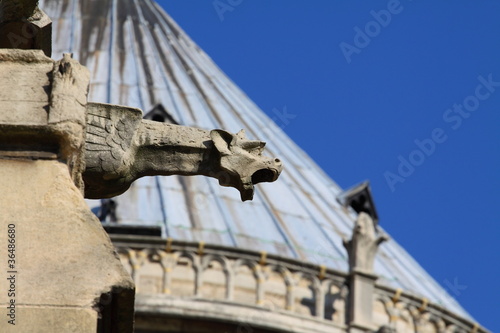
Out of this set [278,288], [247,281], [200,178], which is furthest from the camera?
[200,178]

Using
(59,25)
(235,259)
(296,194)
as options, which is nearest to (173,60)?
(59,25)

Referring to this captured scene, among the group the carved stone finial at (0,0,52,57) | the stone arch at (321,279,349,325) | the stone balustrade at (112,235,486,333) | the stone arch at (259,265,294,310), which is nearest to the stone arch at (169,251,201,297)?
the stone balustrade at (112,235,486,333)

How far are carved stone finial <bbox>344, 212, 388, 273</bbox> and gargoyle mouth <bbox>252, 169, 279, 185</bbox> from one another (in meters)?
16.5

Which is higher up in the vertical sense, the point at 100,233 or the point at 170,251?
the point at 170,251

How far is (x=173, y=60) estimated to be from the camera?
98.3ft

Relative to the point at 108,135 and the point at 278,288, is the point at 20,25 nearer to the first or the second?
the point at 108,135

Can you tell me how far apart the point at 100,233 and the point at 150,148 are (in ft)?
2.03

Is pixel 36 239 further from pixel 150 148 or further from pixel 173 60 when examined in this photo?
pixel 173 60

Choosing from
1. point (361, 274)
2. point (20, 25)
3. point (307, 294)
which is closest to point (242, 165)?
point (20, 25)

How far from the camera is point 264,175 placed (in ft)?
24.0

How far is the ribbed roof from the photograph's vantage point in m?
24.4

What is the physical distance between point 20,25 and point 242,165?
3.52 ft

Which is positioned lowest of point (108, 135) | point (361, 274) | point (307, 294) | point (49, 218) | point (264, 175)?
point (49, 218)

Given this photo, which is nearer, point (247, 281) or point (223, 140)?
point (223, 140)
